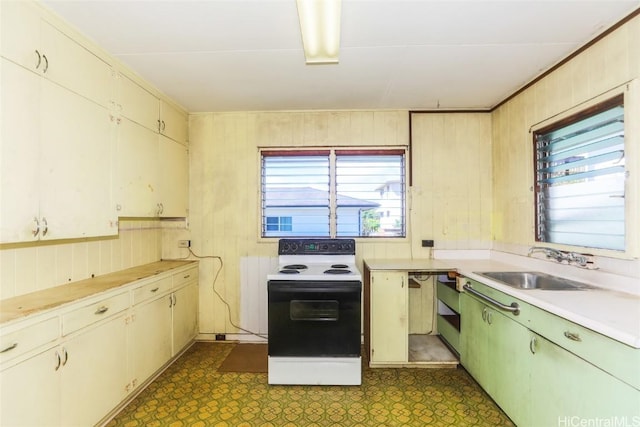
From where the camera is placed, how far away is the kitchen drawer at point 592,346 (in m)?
1.22

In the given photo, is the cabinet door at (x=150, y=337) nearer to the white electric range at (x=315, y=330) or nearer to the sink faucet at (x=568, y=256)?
the white electric range at (x=315, y=330)

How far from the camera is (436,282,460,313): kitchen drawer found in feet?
9.31

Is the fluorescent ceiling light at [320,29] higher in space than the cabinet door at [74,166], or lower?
higher

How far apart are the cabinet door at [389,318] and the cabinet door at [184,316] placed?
1874 millimetres

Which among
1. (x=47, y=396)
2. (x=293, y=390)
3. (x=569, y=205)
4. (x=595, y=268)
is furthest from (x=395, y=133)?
(x=47, y=396)

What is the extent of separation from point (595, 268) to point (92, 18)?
3.57 m

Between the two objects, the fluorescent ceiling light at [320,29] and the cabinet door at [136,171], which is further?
the cabinet door at [136,171]

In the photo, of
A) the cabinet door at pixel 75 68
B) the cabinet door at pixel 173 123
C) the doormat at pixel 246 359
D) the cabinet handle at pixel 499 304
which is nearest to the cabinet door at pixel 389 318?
the cabinet handle at pixel 499 304

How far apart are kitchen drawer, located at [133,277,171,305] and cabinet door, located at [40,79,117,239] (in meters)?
0.51

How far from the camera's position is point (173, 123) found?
10.4 ft

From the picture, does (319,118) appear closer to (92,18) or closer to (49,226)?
(92,18)

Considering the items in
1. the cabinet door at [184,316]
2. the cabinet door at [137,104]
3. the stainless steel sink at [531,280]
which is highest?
the cabinet door at [137,104]

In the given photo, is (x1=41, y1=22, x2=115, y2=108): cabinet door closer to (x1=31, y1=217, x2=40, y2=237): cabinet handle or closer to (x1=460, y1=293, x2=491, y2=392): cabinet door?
(x1=31, y1=217, x2=40, y2=237): cabinet handle

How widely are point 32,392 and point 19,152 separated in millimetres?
1241
